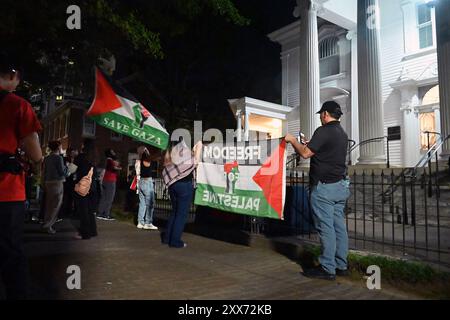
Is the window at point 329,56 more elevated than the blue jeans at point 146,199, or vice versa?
the window at point 329,56

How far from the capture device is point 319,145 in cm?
397

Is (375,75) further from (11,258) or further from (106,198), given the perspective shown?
(11,258)

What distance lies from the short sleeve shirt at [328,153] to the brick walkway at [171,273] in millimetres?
1185

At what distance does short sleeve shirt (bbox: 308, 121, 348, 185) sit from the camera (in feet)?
13.1

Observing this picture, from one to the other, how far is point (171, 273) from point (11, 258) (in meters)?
1.93

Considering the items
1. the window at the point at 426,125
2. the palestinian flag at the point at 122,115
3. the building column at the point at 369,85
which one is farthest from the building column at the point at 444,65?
the palestinian flag at the point at 122,115

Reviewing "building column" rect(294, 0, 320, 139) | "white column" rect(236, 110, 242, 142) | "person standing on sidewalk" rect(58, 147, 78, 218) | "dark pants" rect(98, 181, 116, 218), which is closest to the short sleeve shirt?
"dark pants" rect(98, 181, 116, 218)

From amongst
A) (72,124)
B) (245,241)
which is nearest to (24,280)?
(245,241)

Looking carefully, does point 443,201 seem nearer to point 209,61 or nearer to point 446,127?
point 446,127

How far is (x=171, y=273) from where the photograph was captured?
412cm

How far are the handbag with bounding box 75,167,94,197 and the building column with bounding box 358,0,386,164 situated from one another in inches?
347

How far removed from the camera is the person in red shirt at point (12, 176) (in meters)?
2.54

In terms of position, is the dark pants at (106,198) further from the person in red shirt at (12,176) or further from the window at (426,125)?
the window at (426,125)

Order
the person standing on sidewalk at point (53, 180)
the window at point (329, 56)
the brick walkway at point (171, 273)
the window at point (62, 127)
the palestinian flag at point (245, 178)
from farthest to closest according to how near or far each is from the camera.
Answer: the window at point (62, 127) → the window at point (329, 56) → the person standing on sidewalk at point (53, 180) → the palestinian flag at point (245, 178) → the brick walkway at point (171, 273)
